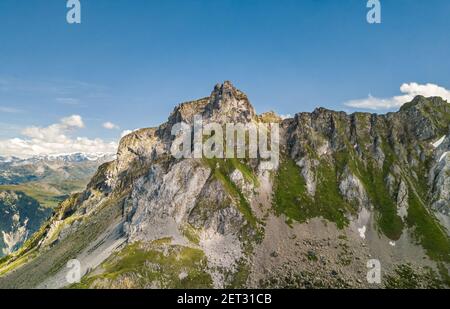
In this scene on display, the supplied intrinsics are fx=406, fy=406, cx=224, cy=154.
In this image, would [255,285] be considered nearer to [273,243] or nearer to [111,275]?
[273,243]

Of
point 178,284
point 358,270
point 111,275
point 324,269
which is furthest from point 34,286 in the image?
point 358,270

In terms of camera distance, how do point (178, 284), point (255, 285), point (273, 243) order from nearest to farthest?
point (178, 284)
point (255, 285)
point (273, 243)

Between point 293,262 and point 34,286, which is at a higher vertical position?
point 293,262

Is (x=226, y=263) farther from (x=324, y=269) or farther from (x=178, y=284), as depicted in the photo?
(x=324, y=269)

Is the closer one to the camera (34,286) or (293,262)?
(293,262)
